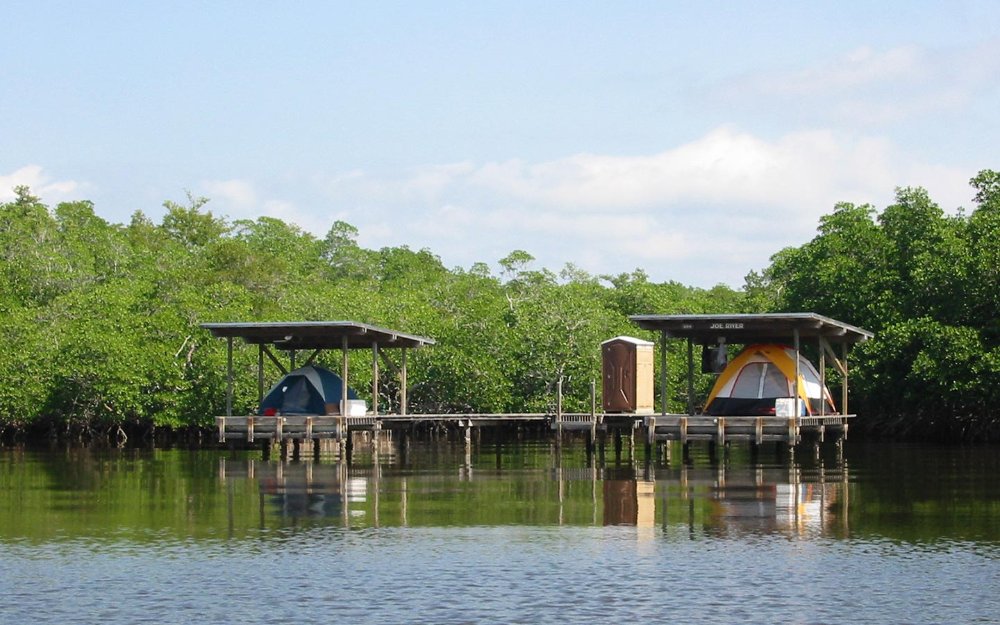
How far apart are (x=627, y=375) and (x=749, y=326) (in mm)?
4213

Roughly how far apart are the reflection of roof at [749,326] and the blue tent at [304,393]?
1113 centimetres

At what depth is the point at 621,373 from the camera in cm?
4741

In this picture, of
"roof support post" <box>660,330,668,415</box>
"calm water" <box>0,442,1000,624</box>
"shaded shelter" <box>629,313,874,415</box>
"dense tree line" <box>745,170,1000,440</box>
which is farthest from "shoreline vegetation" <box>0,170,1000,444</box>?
"calm water" <box>0,442,1000,624</box>

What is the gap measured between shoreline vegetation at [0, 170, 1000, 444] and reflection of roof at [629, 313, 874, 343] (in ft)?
37.5

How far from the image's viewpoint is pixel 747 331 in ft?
157

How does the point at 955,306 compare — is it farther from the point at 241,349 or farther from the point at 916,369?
the point at 241,349

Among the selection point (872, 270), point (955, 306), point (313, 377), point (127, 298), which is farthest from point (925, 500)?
point (127, 298)

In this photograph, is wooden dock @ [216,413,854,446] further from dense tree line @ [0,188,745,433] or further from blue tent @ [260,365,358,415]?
dense tree line @ [0,188,745,433]

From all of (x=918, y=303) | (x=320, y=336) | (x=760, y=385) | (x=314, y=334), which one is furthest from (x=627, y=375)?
(x=918, y=303)

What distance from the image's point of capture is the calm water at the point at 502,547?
20.2 metres

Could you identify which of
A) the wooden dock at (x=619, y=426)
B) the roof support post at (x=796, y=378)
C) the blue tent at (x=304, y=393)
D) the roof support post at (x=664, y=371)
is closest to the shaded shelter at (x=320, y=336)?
the blue tent at (x=304, y=393)

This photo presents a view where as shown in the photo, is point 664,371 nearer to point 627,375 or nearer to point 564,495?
point 627,375

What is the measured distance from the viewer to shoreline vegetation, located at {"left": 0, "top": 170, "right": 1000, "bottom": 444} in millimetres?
60031

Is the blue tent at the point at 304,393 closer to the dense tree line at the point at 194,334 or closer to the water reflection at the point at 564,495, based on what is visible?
the water reflection at the point at 564,495
